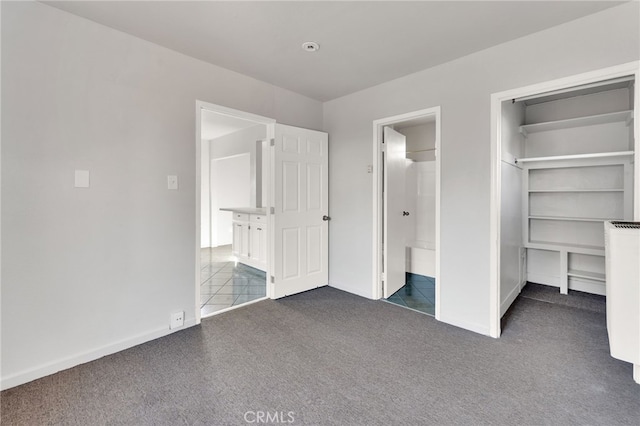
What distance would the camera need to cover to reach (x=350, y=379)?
→ 1.95 metres

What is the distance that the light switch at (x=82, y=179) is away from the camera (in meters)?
2.12

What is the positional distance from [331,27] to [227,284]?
10.6ft

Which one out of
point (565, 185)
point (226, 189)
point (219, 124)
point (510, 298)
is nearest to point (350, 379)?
point (510, 298)

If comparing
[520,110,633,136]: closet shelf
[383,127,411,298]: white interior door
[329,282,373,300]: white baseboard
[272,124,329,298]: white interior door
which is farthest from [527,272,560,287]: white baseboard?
[272,124,329,298]: white interior door

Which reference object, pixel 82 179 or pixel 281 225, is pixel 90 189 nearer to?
pixel 82 179

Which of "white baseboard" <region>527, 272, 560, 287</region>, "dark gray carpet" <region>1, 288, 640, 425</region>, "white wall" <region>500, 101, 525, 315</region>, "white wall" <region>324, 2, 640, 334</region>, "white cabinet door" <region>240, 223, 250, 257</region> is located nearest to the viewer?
"dark gray carpet" <region>1, 288, 640, 425</region>

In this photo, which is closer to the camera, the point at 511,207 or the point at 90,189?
the point at 90,189

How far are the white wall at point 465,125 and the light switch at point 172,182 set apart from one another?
77.8 inches

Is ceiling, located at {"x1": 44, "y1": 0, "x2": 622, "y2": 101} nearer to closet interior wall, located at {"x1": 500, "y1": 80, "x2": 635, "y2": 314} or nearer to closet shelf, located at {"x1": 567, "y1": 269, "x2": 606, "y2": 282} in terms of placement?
closet interior wall, located at {"x1": 500, "y1": 80, "x2": 635, "y2": 314}

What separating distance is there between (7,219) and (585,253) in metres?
5.31

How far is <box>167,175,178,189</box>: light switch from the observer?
258 cm

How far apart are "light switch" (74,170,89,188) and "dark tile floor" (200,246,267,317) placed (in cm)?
157

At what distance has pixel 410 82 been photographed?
121 inches

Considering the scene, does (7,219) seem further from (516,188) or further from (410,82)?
(516,188)
